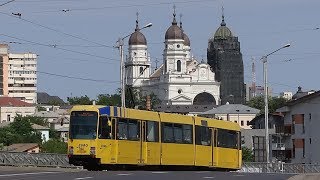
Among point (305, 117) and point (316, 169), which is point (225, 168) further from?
point (305, 117)

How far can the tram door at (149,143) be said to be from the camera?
52.2m

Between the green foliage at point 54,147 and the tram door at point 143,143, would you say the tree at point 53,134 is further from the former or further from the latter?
the tram door at point 143,143

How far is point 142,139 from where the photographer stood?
52.1 m

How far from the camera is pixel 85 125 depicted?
49.4 meters

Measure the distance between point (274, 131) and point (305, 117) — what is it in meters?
19.3

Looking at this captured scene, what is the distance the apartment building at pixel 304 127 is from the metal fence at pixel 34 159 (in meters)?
51.6

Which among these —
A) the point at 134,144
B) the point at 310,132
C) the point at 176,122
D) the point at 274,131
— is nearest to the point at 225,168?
the point at 176,122

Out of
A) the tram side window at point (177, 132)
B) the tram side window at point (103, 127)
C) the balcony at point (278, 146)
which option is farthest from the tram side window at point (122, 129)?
the balcony at point (278, 146)

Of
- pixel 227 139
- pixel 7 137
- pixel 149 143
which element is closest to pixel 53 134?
pixel 7 137

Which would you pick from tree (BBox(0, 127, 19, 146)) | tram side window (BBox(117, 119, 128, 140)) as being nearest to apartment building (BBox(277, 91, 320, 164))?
tree (BBox(0, 127, 19, 146))

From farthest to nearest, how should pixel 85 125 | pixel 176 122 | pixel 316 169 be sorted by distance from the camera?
pixel 316 169 → pixel 176 122 → pixel 85 125

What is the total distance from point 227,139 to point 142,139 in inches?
448

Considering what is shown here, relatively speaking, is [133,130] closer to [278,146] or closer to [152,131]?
[152,131]

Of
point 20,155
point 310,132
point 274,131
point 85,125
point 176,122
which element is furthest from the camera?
point 274,131
